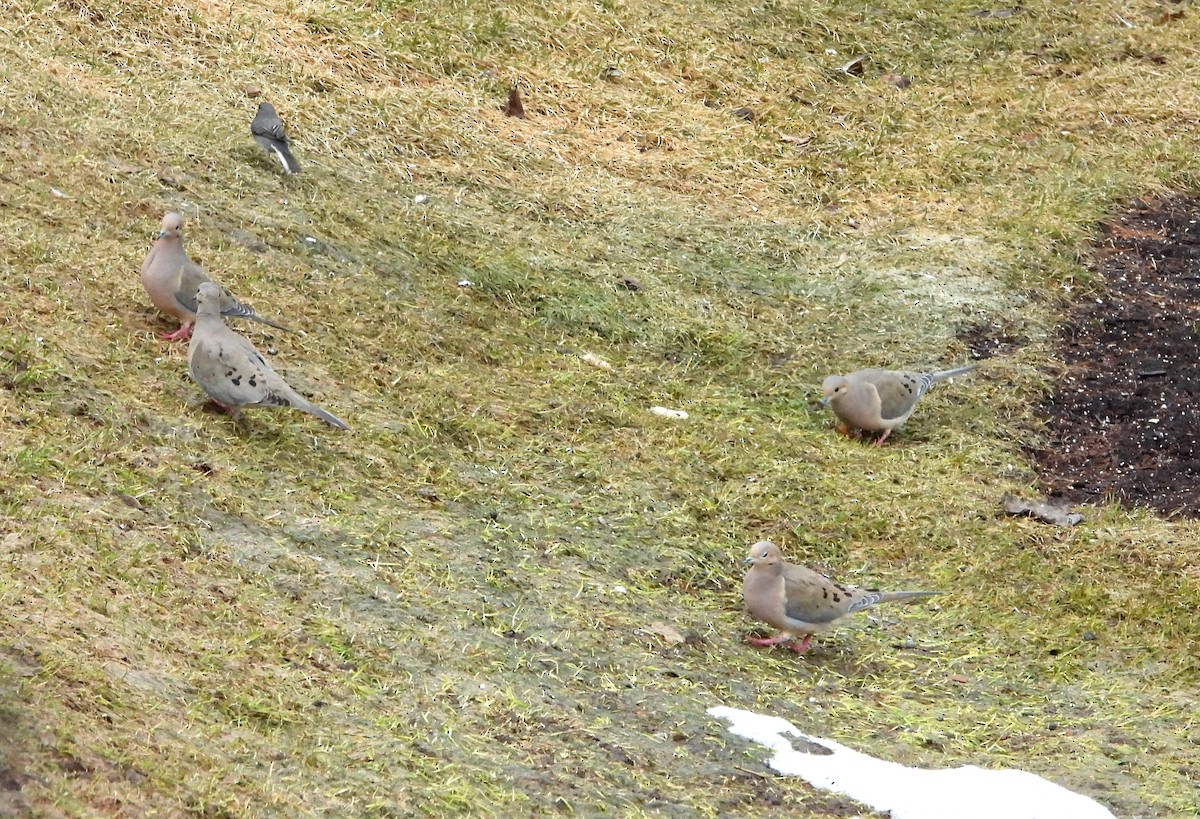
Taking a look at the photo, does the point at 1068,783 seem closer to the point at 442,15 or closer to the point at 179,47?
the point at 179,47

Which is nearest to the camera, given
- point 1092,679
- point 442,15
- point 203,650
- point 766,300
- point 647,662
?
point 203,650

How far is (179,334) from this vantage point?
20.1ft

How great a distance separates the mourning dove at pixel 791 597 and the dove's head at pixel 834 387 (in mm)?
1717

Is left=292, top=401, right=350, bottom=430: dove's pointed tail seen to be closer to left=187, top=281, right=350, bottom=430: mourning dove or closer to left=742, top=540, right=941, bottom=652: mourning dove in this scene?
left=187, top=281, right=350, bottom=430: mourning dove

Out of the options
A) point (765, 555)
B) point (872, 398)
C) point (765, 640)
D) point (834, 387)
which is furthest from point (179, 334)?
point (872, 398)

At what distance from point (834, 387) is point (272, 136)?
334cm

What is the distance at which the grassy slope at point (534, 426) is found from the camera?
14.0 ft

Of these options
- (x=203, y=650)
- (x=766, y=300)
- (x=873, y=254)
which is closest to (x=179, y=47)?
(x=766, y=300)

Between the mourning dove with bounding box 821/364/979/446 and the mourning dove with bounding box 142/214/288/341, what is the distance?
2.88 meters

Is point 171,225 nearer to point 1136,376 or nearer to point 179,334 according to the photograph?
point 179,334

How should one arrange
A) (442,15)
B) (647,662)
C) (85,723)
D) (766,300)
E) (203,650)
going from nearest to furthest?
(85,723) → (203,650) → (647,662) → (766,300) → (442,15)

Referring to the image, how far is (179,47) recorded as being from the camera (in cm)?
891

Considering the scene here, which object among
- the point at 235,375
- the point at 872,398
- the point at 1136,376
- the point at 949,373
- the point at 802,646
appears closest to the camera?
the point at 235,375

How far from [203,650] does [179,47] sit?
5.69 meters
